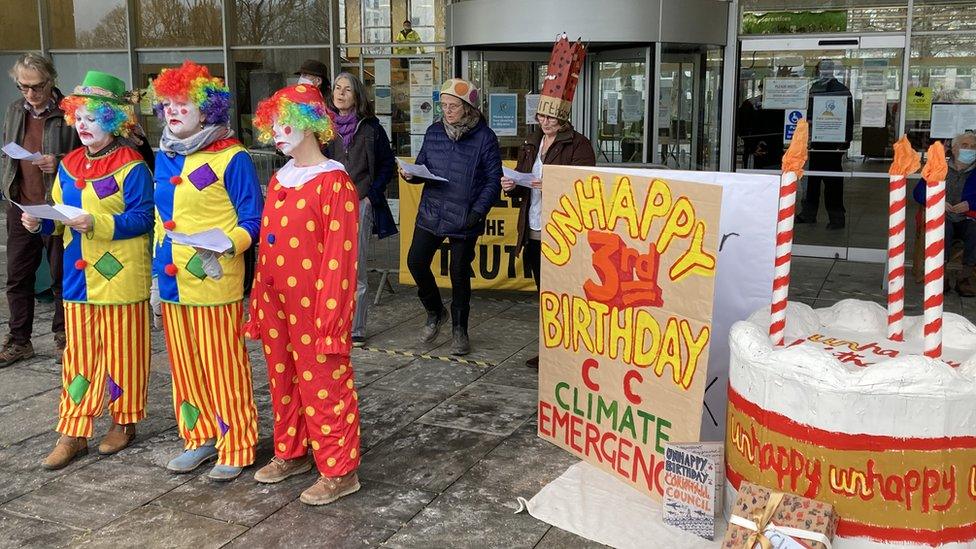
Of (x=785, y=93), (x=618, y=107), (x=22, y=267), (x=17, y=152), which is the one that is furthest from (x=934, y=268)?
(x=785, y=93)

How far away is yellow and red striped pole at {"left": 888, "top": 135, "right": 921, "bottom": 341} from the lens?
134 inches

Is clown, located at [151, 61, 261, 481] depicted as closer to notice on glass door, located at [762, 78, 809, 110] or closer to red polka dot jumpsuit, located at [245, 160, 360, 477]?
red polka dot jumpsuit, located at [245, 160, 360, 477]

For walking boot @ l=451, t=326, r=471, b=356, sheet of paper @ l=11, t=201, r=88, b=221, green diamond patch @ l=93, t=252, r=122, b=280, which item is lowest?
walking boot @ l=451, t=326, r=471, b=356

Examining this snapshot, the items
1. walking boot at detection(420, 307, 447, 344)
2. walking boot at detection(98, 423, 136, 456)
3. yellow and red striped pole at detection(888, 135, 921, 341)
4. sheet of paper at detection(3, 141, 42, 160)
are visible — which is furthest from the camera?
walking boot at detection(420, 307, 447, 344)

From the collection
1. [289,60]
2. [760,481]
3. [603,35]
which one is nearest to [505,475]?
[760,481]

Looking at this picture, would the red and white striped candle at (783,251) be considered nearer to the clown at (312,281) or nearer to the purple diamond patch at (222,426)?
the clown at (312,281)

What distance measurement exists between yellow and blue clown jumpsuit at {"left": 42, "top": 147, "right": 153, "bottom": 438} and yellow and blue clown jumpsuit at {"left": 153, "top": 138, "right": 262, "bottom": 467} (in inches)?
12.5

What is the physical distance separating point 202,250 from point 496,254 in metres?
4.24

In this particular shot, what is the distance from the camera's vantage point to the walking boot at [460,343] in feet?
21.0

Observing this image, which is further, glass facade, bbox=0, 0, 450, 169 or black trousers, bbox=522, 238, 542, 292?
glass facade, bbox=0, 0, 450, 169

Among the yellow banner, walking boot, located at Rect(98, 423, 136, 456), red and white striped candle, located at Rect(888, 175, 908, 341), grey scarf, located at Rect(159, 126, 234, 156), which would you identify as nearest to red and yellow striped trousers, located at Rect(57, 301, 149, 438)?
walking boot, located at Rect(98, 423, 136, 456)

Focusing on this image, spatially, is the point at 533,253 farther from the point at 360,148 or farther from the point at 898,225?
the point at 898,225

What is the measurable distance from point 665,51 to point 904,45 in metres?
2.73

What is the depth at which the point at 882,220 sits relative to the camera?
10.1 metres
